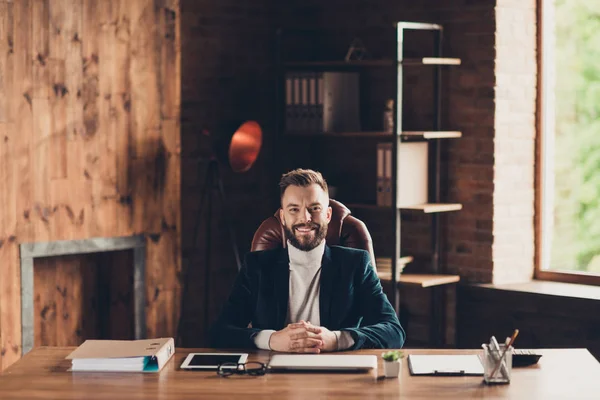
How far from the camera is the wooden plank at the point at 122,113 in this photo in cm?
489

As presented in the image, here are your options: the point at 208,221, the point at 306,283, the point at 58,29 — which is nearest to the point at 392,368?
the point at 306,283

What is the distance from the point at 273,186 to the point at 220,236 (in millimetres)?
433

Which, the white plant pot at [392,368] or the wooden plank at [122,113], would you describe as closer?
the white plant pot at [392,368]

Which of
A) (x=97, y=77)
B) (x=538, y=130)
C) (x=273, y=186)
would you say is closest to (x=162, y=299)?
(x=273, y=186)

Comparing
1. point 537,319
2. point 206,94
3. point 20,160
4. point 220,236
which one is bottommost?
point 537,319

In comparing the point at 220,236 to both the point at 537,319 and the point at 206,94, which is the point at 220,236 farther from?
the point at 537,319

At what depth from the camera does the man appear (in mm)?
3314

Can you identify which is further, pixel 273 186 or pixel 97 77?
pixel 273 186

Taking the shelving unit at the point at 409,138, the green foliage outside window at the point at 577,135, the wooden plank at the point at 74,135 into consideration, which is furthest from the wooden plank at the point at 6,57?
the green foliage outside window at the point at 577,135

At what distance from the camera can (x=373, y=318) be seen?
3.34 meters

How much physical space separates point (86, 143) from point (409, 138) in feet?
5.68

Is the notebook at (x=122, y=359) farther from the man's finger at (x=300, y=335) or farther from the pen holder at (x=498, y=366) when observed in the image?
the pen holder at (x=498, y=366)

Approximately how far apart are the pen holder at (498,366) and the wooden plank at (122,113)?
272 cm

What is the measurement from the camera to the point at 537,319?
4.86 meters
